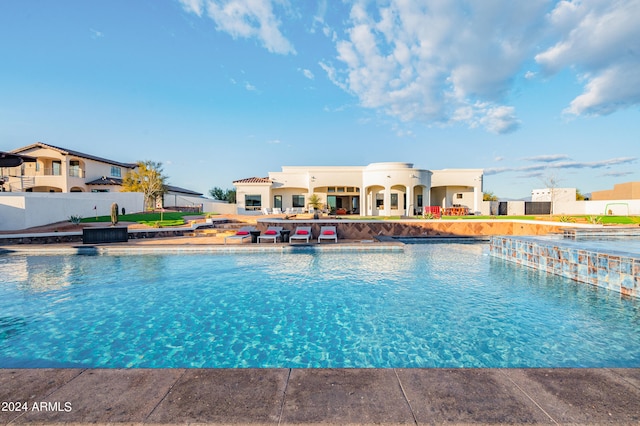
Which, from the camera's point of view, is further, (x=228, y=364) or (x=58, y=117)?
(x=58, y=117)

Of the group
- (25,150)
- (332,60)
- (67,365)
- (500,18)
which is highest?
(332,60)

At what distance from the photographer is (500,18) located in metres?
13.7

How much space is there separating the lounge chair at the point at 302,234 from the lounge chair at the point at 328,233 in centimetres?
67

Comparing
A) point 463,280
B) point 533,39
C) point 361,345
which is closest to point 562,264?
point 463,280

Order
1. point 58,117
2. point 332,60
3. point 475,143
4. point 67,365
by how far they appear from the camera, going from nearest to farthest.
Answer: point 67,365 → point 332,60 → point 58,117 → point 475,143

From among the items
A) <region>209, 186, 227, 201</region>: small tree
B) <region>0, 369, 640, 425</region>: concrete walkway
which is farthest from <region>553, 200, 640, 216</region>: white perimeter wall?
<region>209, 186, 227, 201</region>: small tree

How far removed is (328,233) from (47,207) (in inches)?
788

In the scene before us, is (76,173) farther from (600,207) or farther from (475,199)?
(600,207)

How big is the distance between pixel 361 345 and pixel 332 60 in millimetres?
20547

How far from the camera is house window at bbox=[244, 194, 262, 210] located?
1177 inches

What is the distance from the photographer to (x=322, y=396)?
92.0 inches

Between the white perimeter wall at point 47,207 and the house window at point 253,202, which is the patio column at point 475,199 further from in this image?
the white perimeter wall at point 47,207

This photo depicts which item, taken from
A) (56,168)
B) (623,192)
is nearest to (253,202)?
(56,168)

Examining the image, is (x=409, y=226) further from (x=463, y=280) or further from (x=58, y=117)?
(x=58, y=117)
